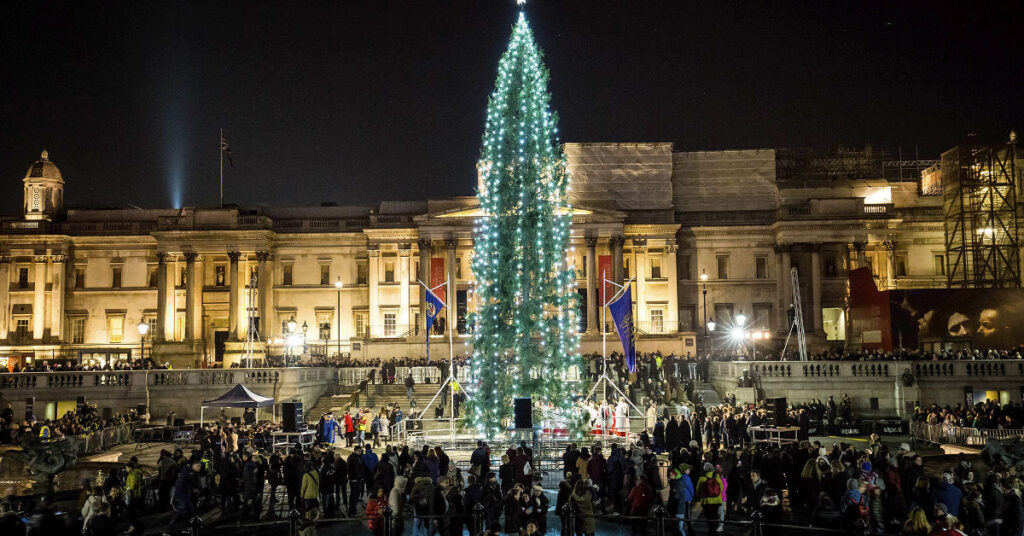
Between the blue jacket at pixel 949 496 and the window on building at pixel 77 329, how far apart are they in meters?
60.5

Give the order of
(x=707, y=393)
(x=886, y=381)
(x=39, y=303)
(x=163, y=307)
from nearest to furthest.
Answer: (x=886, y=381), (x=707, y=393), (x=163, y=307), (x=39, y=303)

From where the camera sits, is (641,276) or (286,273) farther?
(286,273)

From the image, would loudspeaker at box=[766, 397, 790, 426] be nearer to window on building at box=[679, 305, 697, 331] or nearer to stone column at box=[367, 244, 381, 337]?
window on building at box=[679, 305, 697, 331]

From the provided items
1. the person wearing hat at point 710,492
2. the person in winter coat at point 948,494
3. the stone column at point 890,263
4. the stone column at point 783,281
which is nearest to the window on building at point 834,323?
the stone column at point 783,281

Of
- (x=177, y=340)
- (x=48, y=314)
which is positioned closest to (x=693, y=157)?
(x=177, y=340)

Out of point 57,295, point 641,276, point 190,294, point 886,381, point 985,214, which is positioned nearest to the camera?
point 886,381

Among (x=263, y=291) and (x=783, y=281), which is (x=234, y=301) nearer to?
(x=263, y=291)

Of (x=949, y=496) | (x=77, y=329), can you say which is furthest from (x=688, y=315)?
(x=949, y=496)

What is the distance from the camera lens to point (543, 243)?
24.5 metres

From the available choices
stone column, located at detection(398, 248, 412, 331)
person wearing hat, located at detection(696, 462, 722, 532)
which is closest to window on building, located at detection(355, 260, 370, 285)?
stone column, located at detection(398, 248, 412, 331)

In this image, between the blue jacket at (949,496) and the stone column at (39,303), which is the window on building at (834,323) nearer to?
the blue jacket at (949,496)

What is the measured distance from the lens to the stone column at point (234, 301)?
193 ft

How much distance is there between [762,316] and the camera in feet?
198

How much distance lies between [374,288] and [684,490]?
4625cm
